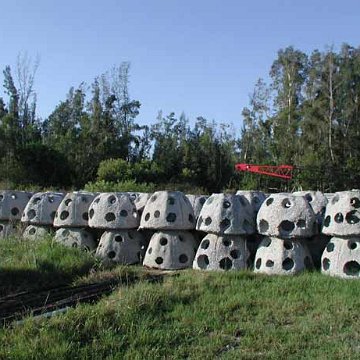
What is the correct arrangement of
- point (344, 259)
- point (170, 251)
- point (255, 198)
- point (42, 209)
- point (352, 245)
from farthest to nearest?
point (42, 209)
point (255, 198)
point (170, 251)
point (352, 245)
point (344, 259)

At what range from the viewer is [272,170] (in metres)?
28.4

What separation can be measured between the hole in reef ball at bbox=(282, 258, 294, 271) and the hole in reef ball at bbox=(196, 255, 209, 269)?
1.11m

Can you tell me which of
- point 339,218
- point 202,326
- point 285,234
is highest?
point 339,218

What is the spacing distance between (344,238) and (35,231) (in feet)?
16.8

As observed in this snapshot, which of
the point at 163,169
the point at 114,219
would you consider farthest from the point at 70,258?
the point at 163,169

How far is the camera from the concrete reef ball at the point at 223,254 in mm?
8297


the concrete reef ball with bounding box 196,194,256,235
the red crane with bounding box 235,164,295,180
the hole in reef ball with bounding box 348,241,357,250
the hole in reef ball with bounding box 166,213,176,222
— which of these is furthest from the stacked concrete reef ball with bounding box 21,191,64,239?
the red crane with bounding box 235,164,295,180

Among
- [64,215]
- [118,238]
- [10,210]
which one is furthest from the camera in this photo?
[10,210]

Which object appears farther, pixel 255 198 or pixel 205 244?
pixel 255 198

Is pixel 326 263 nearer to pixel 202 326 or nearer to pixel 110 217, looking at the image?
pixel 202 326

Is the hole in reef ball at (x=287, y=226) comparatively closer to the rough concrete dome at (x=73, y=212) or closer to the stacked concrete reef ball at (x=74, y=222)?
the stacked concrete reef ball at (x=74, y=222)

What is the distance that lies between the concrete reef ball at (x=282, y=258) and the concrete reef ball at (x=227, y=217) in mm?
418

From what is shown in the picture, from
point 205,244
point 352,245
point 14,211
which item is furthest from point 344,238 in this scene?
point 14,211

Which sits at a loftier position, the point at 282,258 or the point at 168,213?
the point at 168,213
